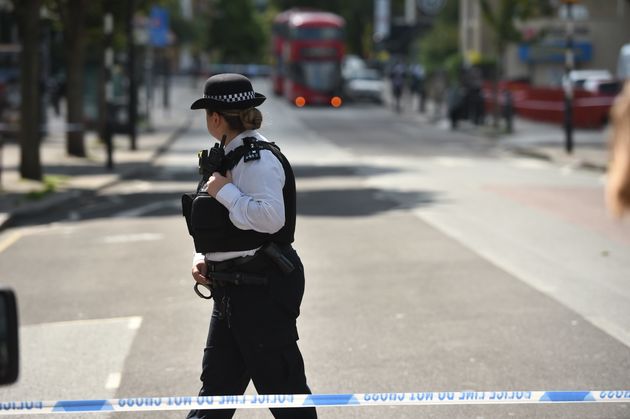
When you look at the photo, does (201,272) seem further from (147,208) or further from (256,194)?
(147,208)

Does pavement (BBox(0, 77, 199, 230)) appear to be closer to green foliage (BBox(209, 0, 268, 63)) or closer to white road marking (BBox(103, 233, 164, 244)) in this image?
white road marking (BBox(103, 233, 164, 244))

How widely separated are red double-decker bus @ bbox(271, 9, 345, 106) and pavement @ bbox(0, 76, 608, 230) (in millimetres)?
10479

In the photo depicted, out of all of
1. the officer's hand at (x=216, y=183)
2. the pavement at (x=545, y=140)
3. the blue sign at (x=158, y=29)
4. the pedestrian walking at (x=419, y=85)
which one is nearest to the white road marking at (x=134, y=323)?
the officer's hand at (x=216, y=183)

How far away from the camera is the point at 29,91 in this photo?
21.2 meters

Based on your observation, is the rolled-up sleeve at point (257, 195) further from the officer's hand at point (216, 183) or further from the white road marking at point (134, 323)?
the white road marking at point (134, 323)

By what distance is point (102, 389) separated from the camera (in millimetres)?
7254

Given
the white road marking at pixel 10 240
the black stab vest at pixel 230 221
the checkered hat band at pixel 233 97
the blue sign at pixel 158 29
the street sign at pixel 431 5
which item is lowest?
the white road marking at pixel 10 240

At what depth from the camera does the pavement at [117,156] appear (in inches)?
758

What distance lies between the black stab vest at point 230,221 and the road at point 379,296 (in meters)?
0.47

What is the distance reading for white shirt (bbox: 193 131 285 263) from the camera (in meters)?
4.78

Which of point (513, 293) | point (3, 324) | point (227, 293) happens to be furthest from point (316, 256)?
point (3, 324)

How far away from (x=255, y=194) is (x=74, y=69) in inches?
926

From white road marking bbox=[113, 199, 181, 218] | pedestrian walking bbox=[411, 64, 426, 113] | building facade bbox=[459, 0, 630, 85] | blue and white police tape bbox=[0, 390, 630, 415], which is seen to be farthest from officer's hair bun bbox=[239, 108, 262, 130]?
building facade bbox=[459, 0, 630, 85]

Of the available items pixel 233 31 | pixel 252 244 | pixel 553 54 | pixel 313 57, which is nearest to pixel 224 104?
pixel 252 244
